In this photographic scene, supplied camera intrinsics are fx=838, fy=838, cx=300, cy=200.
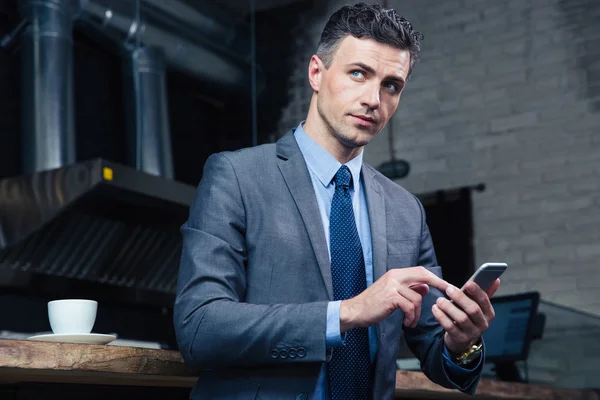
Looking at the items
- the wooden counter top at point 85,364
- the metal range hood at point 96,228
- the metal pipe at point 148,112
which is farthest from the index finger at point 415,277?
the metal pipe at point 148,112

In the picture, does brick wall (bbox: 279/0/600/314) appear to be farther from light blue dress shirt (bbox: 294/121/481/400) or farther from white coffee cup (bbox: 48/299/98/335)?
white coffee cup (bbox: 48/299/98/335)

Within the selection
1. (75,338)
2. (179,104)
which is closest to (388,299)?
(75,338)

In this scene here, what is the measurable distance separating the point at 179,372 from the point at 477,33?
14.1 feet

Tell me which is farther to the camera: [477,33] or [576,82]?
[477,33]

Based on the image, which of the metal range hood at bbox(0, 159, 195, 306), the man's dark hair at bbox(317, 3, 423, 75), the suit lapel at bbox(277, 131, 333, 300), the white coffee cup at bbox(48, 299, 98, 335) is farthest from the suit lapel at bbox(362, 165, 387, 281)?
the metal range hood at bbox(0, 159, 195, 306)

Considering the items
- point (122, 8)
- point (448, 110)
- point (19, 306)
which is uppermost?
point (122, 8)

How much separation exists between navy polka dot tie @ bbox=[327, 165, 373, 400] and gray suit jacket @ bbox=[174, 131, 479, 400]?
24mm

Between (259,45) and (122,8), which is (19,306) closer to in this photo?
(122,8)

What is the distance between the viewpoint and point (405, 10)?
573 cm

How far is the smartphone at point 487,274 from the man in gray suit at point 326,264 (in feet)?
0.05

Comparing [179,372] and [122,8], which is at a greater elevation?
[122,8]

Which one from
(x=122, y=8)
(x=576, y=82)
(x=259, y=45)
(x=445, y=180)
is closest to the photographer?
(x=122, y=8)

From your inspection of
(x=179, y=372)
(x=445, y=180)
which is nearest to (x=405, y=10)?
(x=445, y=180)

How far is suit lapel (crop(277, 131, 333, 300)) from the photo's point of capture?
130 cm
